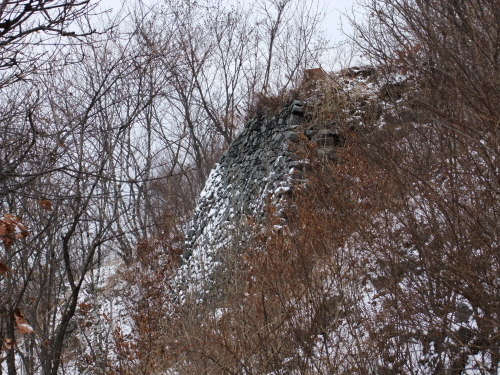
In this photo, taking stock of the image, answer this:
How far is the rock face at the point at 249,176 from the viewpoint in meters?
7.18

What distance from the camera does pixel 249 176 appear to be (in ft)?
26.9

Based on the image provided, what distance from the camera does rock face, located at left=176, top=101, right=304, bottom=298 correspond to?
23.5 ft

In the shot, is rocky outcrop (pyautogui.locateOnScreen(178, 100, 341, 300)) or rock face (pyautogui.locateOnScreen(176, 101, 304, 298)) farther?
rock face (pyautogui.locateOnScreen(176, 101, 304, 298))

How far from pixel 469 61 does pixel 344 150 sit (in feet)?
11.8

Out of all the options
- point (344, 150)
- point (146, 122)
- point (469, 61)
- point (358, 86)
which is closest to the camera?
point (469, 61)

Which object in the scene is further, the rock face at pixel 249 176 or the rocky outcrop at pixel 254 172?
the rock face at pixel 249 176

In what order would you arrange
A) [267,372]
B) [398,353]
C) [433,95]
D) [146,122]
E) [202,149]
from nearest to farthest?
[398,353]
[433,95]
[267,372]
[146,122]
[202,149]

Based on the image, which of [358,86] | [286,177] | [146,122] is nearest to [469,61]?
[286,177]

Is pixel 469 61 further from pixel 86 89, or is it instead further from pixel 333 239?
pixel 86 89

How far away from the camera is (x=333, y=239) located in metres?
4.40

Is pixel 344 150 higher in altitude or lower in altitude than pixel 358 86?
lower

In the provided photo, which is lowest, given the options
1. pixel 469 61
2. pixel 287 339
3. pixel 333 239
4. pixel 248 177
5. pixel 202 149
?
pixel 287 339

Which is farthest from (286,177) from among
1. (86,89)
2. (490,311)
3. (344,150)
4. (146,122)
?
(146,122)

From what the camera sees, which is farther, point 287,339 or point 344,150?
point 344,150
